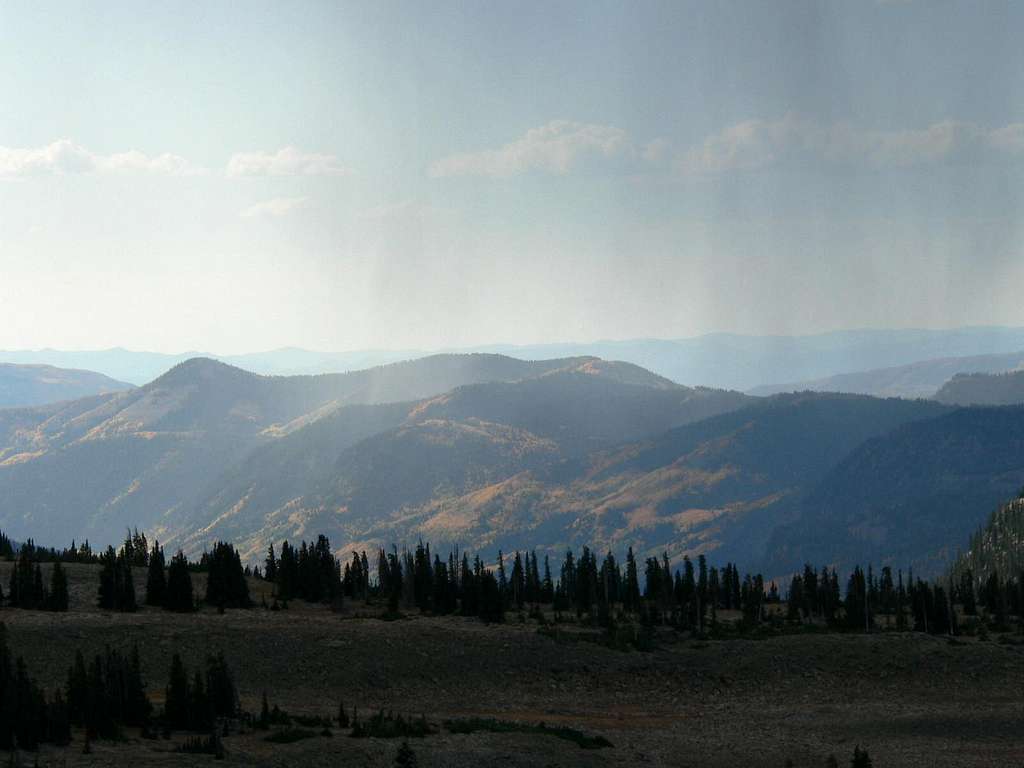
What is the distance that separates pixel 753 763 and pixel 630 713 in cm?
1641

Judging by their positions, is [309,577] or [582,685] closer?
[582,685]

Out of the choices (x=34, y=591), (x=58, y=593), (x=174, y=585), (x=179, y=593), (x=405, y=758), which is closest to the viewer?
(x=405, y=758)

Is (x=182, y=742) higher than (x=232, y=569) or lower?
lower

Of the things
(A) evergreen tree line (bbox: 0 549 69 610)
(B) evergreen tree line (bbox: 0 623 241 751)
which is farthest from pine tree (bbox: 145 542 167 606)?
(B) evergreen tree line (bbox: 0 623 241 751)

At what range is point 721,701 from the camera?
9669cm

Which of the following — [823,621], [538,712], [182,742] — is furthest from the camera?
[823,621]

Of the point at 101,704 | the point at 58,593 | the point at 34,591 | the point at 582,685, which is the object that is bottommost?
the point at 582,685

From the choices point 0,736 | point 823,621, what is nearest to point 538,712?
point 0,736

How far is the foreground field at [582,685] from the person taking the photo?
7650cm

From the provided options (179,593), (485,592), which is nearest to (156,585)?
(179,593)

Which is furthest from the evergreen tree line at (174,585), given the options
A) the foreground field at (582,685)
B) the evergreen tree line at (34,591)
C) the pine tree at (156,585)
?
the evergreen tree line at (34,591)

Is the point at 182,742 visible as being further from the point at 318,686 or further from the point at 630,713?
the point at 630,713

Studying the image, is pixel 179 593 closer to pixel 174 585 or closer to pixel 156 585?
pixel 174 585

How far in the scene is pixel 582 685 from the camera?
9850cm
